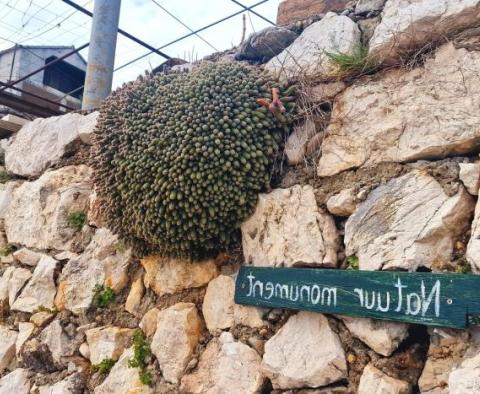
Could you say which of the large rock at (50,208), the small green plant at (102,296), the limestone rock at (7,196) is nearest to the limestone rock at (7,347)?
the large rock at (50,208)

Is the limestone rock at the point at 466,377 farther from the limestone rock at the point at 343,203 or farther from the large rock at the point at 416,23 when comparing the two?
the large rock at the point at 416,23

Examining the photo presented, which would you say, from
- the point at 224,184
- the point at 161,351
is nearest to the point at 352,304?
the point at 224,184

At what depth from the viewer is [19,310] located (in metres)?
2.88

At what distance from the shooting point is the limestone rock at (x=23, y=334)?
8.93 ft

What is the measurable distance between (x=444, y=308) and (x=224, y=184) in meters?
0.95

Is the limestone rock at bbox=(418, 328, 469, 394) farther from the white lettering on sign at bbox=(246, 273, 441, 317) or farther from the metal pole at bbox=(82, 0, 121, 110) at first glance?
the metal pole at bbox=(82, 0, 121, 110)

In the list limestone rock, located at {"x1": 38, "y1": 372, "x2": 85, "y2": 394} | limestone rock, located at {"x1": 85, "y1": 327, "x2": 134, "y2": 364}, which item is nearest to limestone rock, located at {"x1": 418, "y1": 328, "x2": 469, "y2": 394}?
limestone rock, located at {"x1": 85, "y1": 327, "x2": 134, "y2": 364}

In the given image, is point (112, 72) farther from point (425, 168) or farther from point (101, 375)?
point (425, 168)

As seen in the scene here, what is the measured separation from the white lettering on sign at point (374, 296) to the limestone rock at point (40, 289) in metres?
1.49

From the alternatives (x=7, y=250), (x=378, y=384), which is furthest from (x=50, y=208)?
(x=378, y=384)

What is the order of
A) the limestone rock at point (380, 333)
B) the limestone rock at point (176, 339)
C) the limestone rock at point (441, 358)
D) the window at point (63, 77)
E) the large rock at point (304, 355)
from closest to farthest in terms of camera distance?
the limestone rock at point (441, 358) < the limestone rock at point (380, 333) < the large rock at point (304, 355) < the limestone rock at point (176, 339) < the window at point (63, 77)

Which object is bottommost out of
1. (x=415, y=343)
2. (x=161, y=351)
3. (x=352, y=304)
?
(x=161, y=351)

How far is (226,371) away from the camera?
1891 millimetres

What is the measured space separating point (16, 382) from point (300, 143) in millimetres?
1984
